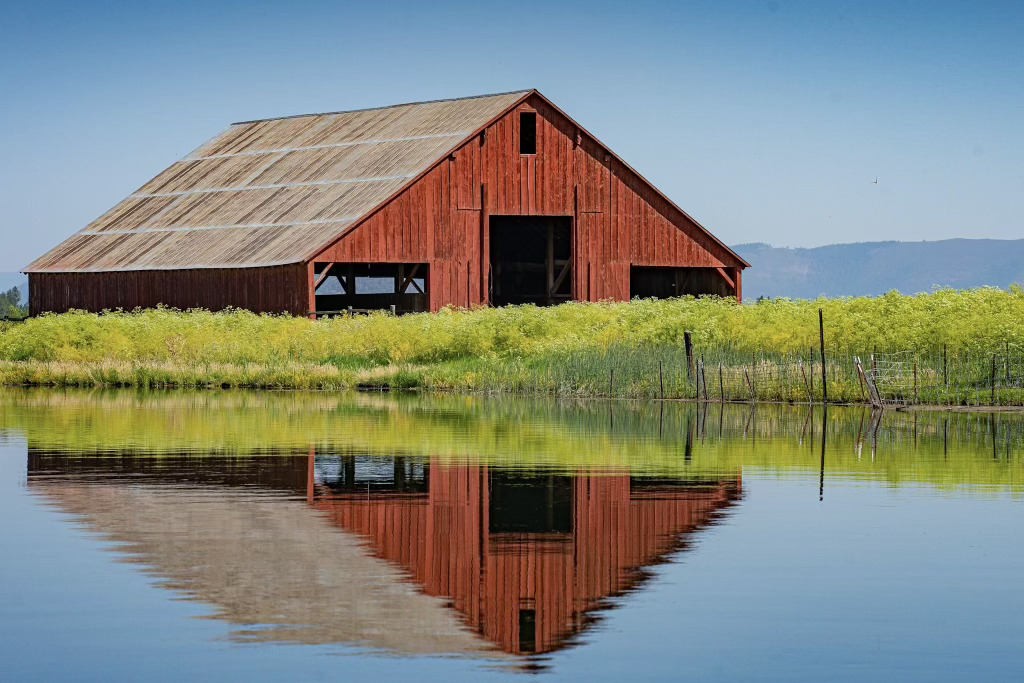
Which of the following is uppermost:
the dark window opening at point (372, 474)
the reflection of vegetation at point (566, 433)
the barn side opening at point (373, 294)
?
the barn side opening at point (373, 294)

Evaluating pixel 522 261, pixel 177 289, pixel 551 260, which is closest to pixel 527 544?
pixel 551 260

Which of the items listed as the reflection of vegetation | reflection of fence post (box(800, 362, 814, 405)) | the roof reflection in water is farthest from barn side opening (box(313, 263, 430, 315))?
the roof reflection in water

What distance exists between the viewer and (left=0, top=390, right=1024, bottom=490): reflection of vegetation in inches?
897

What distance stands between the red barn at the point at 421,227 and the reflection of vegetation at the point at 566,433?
1518cm

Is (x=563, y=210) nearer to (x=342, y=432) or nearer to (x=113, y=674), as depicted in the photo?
(x=342, y=432)

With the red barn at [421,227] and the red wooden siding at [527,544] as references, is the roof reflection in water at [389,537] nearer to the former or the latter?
the red wooden siding at [527,544]

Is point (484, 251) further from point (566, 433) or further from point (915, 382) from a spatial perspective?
point (566, 433)

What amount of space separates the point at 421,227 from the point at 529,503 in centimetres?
3545

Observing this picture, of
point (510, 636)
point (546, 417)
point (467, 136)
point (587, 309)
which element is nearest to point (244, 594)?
point (510, 636)

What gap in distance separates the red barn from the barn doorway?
0.25 feet

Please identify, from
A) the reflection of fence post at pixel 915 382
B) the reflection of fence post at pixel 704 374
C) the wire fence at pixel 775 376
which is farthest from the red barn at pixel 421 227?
the reflection of fence post at pixel 915 382

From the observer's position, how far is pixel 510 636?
11508 mm

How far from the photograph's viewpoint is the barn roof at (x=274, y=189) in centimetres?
5425

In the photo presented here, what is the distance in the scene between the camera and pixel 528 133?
55.4m
